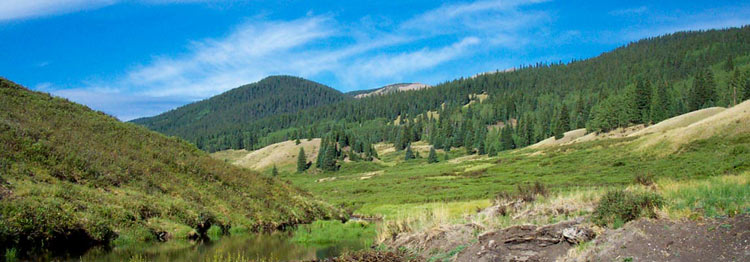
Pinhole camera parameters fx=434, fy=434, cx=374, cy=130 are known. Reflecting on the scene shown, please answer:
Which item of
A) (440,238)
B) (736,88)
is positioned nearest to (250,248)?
(440,238)

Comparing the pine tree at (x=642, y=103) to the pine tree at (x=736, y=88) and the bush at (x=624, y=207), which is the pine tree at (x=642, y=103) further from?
the bush at (x=624, y=207)

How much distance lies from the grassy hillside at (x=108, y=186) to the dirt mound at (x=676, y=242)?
72.4 feet

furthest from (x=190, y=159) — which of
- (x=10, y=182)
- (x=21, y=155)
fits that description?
(x=10, y=182)

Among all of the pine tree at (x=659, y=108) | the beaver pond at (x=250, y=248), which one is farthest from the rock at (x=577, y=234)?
the pine tree at (x=659, y=108)

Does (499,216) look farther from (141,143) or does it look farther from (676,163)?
(676,163)

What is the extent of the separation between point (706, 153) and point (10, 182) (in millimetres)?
79962

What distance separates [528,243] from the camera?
1683 centimetres

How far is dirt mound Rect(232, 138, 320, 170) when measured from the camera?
576 ft

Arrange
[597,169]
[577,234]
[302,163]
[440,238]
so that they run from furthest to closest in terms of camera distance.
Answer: [302,163] → [597,169] → [440,238] → [577,234]

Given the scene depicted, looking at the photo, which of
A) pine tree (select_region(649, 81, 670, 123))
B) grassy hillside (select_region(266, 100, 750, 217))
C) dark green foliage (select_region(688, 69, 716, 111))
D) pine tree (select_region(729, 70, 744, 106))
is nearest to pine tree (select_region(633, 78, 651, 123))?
pine tree (select_region(649, 81, 670, 123))

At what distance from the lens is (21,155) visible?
25.5 meters

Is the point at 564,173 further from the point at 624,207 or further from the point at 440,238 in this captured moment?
the point at 624,207

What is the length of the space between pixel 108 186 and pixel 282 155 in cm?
15679

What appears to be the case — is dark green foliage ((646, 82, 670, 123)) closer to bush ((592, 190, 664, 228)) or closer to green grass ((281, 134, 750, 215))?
green grass ((281, 134, 750, 215))
